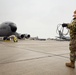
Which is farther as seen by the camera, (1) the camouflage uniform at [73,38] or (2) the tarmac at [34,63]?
(1) the camouflage uniform at [73,38]

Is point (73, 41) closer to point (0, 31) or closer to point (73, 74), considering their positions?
point (73, 74)

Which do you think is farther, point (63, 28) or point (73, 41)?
point (63, 28)

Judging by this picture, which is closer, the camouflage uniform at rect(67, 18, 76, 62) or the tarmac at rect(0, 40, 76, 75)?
the tarmac at rect(0, 40, 76, 75)

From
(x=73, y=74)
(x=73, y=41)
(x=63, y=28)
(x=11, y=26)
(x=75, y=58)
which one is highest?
(x=11, y=26)

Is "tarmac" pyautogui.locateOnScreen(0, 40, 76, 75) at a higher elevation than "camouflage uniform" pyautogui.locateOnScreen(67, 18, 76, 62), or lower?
lower

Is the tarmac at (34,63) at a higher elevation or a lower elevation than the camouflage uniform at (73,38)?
lower

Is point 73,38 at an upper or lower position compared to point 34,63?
upper

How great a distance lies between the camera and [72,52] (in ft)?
7.45

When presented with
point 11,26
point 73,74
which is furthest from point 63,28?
point 11,26

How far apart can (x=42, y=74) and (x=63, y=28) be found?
1115 mm

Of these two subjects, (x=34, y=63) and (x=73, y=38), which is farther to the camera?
(x=34, y=63)

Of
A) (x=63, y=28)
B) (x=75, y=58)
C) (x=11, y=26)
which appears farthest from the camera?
(x=11, y=26)

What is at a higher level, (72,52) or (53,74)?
(72,52)

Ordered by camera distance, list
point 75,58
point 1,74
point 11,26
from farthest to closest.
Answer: point 11,26 < point 75,58 < point 1,74
